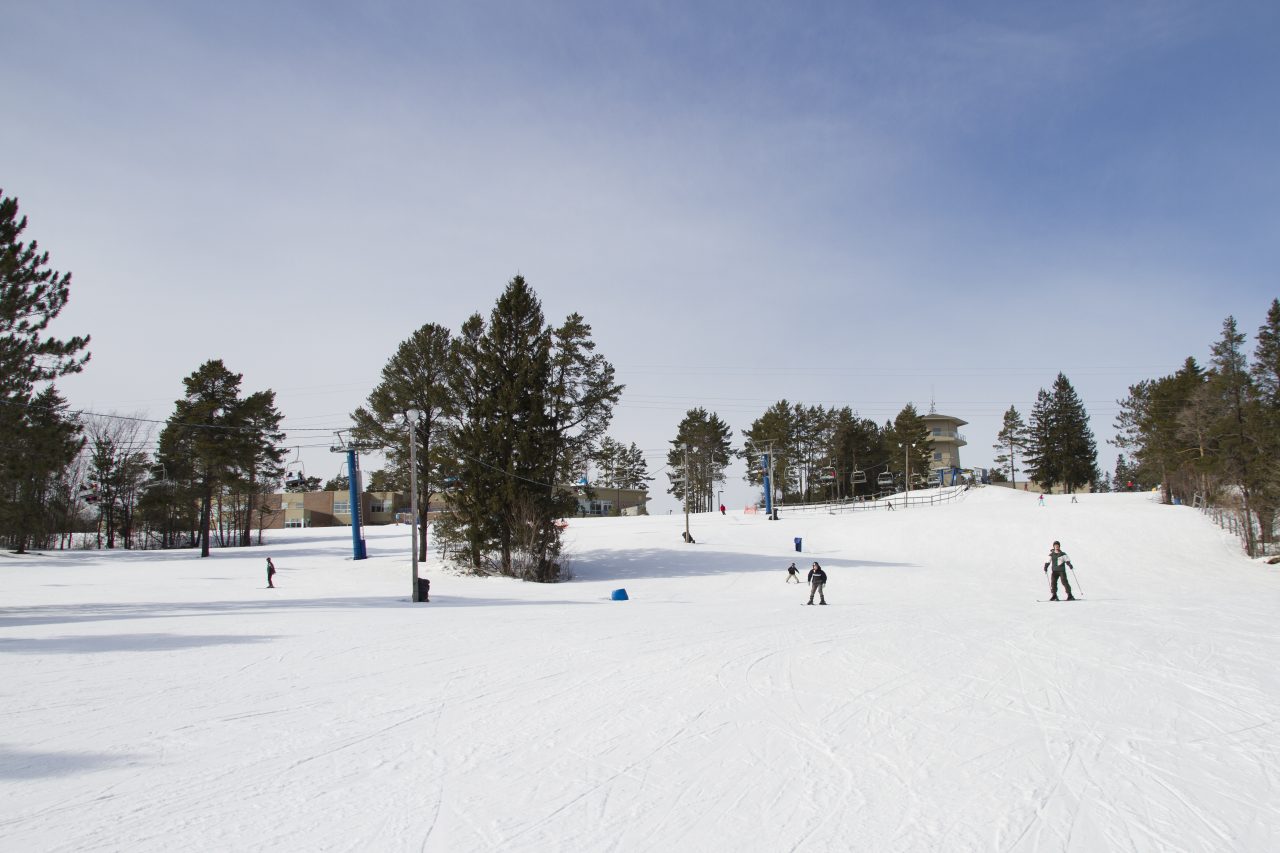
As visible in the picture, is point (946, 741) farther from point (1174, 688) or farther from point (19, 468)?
point (19, 468)

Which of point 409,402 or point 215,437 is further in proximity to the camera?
point 215,437

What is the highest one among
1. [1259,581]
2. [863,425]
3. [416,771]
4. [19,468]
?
[863,425]

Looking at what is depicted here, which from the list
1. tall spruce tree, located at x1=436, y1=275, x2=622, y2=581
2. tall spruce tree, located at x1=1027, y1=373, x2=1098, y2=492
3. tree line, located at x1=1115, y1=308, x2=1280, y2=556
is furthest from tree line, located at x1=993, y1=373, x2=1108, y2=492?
tall spruce tree, located at x1=436, y1=275, x2=622, y2=581

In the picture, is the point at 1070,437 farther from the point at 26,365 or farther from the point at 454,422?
the point at 26,365

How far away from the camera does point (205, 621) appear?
16859 mm

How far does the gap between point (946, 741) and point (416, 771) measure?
18.0ft

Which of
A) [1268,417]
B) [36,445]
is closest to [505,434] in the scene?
[36,445]

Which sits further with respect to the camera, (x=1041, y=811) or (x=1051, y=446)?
(x=1051, y=446)

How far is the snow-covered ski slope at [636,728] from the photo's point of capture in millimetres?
5484

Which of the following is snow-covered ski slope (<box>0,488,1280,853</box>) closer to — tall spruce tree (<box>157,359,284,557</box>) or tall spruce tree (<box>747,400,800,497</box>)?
tall spruce tree (<box>157,359,284,557</box>)

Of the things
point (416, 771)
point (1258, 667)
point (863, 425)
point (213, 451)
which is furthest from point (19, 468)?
point (863, 425)

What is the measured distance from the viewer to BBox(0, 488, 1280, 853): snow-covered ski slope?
5.48m

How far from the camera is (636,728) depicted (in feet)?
26.9

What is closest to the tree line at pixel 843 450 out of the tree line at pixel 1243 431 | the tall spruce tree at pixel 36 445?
the tree line at pixel 1243 431
